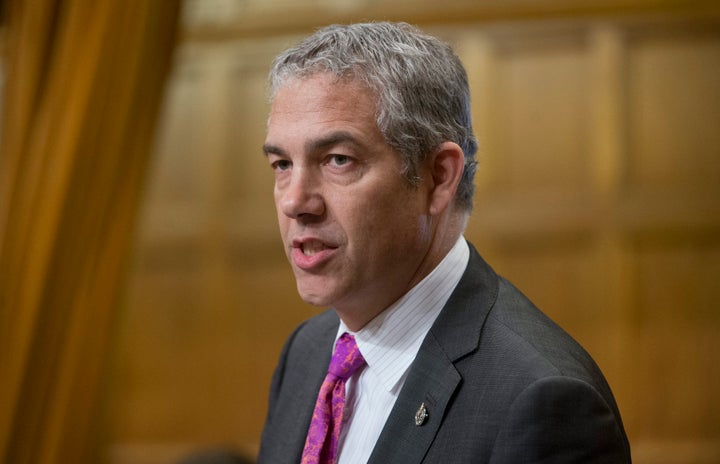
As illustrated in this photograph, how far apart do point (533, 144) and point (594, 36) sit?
61 cm

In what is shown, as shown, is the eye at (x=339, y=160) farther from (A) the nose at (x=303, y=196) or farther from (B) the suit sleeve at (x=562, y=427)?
(B) the suit sleeve at (x=562, y=427)

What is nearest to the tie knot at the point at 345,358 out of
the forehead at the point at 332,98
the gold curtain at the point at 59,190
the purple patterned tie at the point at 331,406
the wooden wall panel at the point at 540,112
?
the purple patterned tie at the point at 331,406

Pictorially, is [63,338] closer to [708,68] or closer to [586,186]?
[586,186]

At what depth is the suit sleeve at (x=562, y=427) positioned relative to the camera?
1371 millimetres

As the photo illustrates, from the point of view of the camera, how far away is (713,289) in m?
4.23

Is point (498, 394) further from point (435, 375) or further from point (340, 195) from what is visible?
point (340, 195)

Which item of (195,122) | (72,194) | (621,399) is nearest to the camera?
(72,194)

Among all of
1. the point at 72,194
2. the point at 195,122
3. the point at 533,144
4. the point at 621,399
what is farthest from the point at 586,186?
the point at 72,194

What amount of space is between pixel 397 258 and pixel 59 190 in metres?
1.80

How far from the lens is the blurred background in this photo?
4.23m

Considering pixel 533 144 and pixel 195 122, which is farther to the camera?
pixel 195 122

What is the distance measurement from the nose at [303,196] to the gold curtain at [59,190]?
168cm

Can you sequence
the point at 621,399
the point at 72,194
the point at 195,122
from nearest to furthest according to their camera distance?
the point at 72,194
the point at 621,399
the point at 195,122

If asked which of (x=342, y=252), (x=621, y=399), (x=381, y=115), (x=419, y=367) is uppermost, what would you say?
(x=381, y=115)
